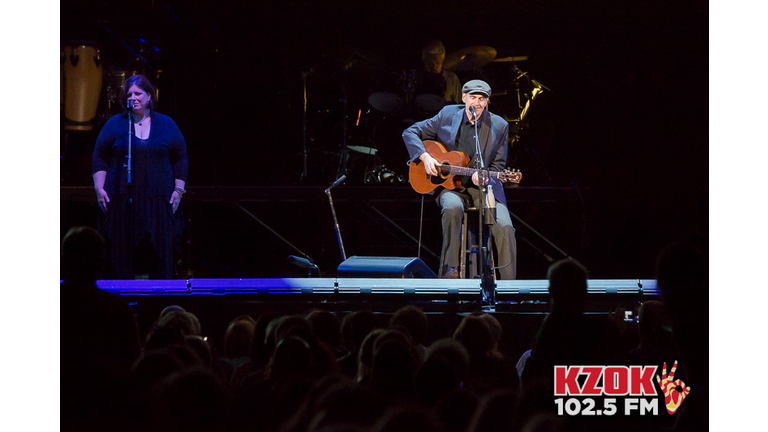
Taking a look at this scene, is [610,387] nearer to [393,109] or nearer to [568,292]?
[568,292]

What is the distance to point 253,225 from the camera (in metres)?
7.14

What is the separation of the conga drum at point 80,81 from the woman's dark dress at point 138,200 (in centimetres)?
221

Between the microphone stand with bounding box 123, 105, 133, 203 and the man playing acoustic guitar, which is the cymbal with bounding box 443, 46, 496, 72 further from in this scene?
the microphone stand with bounding box 123, 105, 133, 203

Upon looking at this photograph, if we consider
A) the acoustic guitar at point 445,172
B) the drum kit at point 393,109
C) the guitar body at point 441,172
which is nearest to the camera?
the acoustic guitar at point 445,172

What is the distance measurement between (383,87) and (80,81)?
3.02m

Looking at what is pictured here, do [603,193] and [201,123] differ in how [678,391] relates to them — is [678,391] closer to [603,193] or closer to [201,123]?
[603,193]

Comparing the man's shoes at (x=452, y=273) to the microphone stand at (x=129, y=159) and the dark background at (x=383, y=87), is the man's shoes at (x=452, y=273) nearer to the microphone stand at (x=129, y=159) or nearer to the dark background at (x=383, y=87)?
the dark background at (x=383, y=87)

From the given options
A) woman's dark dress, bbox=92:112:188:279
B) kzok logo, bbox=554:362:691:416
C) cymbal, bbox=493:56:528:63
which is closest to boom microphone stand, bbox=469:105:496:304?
kzok logo, bbox=554:362:691:416

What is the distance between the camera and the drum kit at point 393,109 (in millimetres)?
7488

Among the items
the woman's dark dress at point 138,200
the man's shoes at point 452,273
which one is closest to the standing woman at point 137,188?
the woman's dark dress at point 138,200

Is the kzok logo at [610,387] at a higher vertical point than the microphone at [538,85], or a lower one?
lower

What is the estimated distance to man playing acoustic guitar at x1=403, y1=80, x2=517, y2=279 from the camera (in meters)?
5.05

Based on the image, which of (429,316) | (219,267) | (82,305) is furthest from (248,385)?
(219,267)

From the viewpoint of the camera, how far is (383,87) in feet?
25.3
